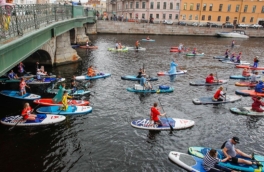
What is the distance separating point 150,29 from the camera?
77188 millimetres

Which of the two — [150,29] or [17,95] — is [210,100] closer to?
[17,95]

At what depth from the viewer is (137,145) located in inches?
583

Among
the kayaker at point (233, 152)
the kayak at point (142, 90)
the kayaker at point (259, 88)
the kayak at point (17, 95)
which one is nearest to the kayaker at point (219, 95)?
the kayak at point (142, 90)

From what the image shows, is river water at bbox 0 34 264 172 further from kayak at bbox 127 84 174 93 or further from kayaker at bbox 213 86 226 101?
kayaker at bbox 213 86 226 101

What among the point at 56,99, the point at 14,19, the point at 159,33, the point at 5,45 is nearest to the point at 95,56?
the point at 56,99

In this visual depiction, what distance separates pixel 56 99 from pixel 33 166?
8.40 metres

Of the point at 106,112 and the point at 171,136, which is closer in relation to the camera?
the point at 171,136

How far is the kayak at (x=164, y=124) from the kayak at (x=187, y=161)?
3.12 meters

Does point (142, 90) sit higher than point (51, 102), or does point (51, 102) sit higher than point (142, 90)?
point (142, 90)

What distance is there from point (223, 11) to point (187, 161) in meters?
86.1

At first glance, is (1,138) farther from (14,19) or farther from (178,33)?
(178,33)

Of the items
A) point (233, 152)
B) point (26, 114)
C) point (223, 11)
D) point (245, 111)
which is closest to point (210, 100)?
point (245, 111)

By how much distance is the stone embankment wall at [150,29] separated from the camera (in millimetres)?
76000

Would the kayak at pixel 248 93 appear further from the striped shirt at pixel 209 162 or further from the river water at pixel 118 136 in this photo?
the striped shirt at pixel 209 162
